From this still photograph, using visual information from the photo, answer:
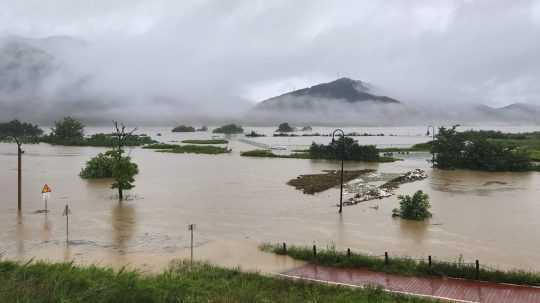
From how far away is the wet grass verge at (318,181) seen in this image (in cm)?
2687

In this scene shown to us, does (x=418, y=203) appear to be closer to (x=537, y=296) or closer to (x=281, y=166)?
(x=537, y=296)

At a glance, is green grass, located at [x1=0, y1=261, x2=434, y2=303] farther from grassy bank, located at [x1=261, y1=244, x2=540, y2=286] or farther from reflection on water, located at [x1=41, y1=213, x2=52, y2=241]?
reflection on water, located at [x1=41, y1=213, x2=52, y2=241]

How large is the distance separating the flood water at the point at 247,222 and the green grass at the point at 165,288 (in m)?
2.13

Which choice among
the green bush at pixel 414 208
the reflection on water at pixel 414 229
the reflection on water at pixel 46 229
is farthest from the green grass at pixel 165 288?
the green bush at pixel 414 208

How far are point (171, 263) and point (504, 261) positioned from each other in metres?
9.04

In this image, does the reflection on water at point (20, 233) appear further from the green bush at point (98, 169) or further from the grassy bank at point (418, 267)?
the green bush at point (98, 169)

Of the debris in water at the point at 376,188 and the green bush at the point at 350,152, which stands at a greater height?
the green bush at the point at 350,152

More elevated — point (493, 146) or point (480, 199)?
point (493, 146)

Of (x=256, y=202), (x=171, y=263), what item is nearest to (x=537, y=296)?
(x=171, y=263)

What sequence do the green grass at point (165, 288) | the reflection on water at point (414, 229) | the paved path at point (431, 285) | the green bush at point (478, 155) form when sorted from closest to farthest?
the green grass at point (165, 288) → the paved path at point (431, 285) → the reflection on water at point (414, 229) → the green bush at point (478, 155)

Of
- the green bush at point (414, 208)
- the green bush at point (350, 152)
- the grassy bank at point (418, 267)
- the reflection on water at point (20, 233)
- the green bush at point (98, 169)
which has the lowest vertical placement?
the reflection on water at point (20, 233)

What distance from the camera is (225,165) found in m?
41.5

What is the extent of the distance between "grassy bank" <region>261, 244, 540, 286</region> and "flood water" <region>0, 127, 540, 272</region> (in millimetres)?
754

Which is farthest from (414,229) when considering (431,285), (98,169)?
(98,169)
